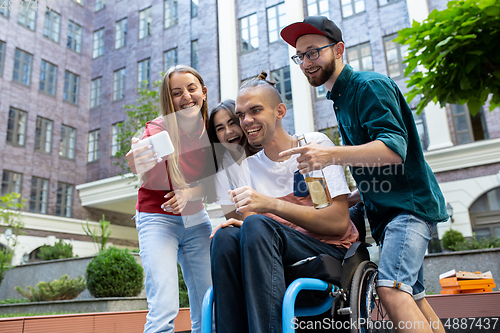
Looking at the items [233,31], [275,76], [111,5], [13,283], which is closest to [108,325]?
[13,283]

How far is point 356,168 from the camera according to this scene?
2283 mm

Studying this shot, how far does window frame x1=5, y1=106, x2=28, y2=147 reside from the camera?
20.2 metres

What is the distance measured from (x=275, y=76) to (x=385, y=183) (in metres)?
16.5

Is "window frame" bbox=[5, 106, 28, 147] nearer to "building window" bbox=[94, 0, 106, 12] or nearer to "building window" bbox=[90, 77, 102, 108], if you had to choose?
"building window" bbox=[90, 77, 102, 108]

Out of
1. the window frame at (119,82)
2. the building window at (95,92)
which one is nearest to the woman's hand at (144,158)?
the window frame at (119,82)

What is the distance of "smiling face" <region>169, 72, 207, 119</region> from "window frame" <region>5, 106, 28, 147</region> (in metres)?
20.4

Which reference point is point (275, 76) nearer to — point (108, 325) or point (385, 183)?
point (108, 325)

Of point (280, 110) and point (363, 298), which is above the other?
point (280, 110)

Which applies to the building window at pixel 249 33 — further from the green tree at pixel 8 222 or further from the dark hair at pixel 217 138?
the dark hair at pixel 217 138

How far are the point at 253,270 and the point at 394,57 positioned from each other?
621 inches

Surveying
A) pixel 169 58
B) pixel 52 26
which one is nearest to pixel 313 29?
pixel 169 58

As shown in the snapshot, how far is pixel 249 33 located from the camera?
19.2 m

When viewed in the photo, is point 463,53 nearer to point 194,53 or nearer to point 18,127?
point 194,53

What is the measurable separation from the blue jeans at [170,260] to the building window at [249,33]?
55.8 ft
